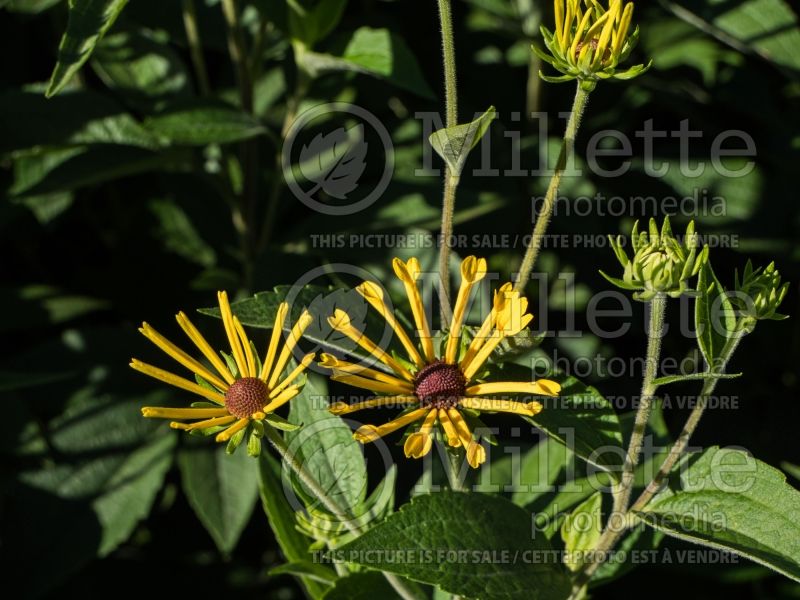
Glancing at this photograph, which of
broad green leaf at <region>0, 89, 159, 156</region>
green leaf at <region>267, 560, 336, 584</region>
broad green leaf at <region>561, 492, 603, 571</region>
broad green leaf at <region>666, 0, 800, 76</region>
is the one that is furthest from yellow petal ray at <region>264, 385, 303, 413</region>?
broad green leaf at <region>666, 0, 800, 76</region>

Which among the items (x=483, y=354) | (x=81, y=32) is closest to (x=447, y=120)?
(x=483, y=354)

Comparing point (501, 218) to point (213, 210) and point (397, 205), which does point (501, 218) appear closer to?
point (397, 205)

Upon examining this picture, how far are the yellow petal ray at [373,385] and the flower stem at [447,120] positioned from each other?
109 mm

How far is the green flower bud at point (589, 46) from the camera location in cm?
94

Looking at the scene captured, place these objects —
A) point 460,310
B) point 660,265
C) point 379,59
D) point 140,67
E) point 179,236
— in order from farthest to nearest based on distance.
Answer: point 179,236 < point 140,67 < point 379,59 < point 460,310 < point 660,265

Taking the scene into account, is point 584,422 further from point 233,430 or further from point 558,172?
point 233,430

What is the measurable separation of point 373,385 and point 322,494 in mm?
120

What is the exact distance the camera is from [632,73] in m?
0.93

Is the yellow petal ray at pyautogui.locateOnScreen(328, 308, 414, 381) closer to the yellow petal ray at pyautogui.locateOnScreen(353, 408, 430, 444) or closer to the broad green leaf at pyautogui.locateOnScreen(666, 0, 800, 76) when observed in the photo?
the yellow petal ray at pyautogui.locateOnScreen(353, 408, 430, 444)

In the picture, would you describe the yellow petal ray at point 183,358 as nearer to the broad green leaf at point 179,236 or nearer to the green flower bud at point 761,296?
the green flower bud at point 761,296

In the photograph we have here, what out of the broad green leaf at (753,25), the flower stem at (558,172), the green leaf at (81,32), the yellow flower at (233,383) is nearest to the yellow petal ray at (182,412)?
the yellow flower at (233,383)

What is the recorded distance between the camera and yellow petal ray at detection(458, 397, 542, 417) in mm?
900

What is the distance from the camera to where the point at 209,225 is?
1.74 metres

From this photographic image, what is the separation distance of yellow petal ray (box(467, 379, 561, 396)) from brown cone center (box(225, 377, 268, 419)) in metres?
0.21
